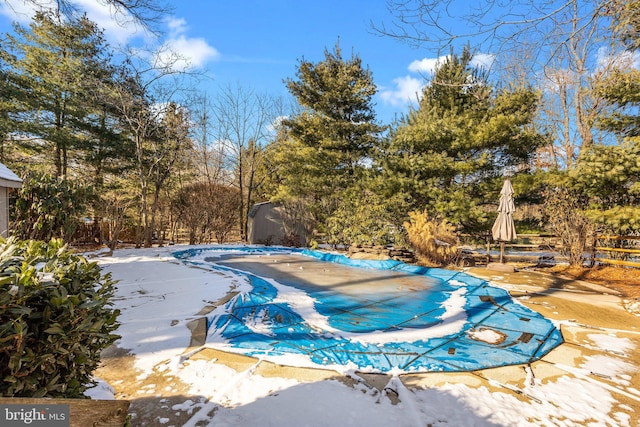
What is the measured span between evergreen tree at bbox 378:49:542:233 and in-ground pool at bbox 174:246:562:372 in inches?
159

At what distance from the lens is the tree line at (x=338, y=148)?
730 cm

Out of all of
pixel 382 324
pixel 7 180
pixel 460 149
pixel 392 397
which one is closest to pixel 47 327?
pixel 392 397

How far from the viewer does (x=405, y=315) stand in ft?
13.6

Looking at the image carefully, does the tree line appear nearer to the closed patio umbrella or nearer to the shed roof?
the shed roof

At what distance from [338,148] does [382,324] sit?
10.3m

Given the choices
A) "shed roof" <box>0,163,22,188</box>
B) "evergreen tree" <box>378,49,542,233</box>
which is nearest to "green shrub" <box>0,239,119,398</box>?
"shed roof" <box>0,163,22,188</box>

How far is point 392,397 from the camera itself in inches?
86.5

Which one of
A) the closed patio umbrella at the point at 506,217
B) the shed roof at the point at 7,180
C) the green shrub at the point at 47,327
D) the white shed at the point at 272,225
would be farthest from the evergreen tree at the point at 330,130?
the green shrub at the point at 47,327

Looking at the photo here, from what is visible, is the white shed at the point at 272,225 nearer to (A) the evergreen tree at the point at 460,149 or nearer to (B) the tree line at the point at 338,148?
(B) the tree line at the point at 338,148

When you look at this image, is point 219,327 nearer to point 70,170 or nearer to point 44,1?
point 44,1

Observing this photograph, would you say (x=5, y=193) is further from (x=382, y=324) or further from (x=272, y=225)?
(x=272, y=225)

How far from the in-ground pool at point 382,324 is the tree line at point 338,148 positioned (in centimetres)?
350

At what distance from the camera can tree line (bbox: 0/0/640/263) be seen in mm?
7297

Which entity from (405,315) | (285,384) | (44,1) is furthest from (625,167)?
(44,1)
